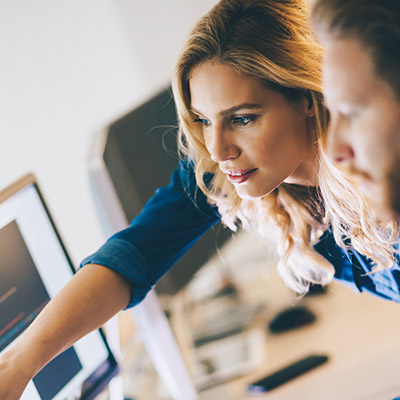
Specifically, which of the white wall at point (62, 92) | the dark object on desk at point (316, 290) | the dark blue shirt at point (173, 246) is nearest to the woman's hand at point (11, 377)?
the dark blue shirt at point (173, 246)

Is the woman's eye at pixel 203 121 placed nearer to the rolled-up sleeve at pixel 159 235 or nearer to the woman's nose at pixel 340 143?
the rolled-up sleeve at pixel 159 235

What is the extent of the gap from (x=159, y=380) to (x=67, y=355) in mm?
448

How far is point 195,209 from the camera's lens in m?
1.01

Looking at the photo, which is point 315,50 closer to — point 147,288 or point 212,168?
point 212,168

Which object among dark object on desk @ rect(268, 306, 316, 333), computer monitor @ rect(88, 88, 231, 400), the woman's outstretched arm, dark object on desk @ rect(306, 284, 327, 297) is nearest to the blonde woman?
the woman's outstretched arm

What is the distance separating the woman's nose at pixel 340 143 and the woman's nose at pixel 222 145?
0.92 feet

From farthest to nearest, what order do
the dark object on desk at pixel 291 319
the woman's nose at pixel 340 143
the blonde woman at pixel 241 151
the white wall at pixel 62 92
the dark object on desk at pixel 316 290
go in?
the white wall at pixel 62 92
the dark object on desk at pixel 316 290
the dark object on desk at pixel 291 319
the blonde woman at pixel 241 151
the woman's nose at pixel 340 143

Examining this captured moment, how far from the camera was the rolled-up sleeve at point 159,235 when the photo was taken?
84 cm

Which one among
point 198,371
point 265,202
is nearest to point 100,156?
point 265,202

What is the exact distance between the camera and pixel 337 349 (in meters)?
1.15

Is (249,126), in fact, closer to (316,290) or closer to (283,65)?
(283,65)

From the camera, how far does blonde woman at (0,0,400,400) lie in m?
0.78

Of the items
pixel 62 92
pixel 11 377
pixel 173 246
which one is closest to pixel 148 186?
pixel 173 246

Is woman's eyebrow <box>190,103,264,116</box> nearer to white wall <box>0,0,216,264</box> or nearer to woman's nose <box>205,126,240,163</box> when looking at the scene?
woman's nose <box>205,126,240,163</box>
